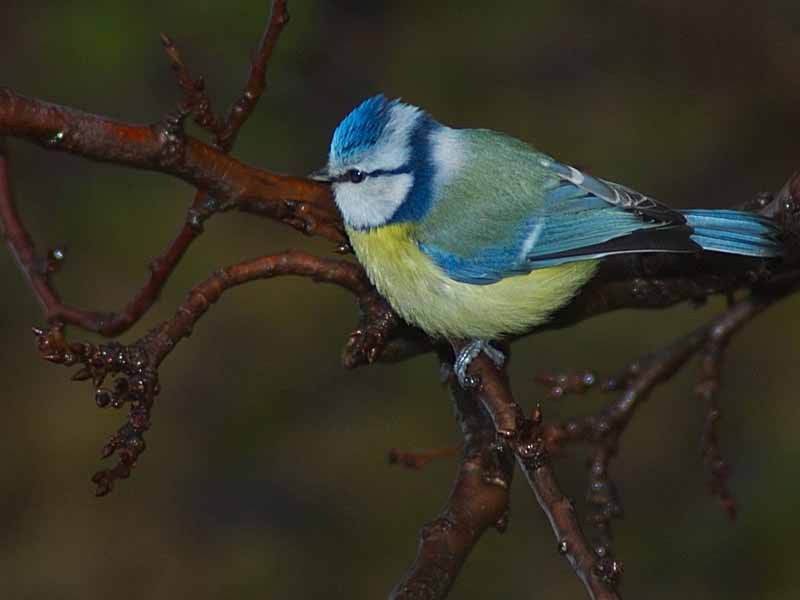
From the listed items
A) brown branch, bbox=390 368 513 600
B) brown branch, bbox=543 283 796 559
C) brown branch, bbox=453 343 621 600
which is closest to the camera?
brown branch, bbox=453 343 621 600

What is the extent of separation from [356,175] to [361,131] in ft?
0.31

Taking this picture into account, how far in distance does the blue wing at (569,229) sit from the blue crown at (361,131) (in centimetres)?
24

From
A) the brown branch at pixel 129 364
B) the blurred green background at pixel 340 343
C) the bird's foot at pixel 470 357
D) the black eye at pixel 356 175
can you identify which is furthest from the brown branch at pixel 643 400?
the blurred green background at pixel 340 343

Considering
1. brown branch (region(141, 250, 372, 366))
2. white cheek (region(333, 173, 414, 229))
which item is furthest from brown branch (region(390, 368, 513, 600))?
white cheek (region(333, 173, 414, 229))

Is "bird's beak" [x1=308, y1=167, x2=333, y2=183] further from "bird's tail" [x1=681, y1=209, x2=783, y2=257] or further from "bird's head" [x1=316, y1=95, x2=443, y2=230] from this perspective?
"bird's tail" [x1=681, y1=209, x2=783, y2=257]

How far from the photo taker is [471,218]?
Result: 2.47 m

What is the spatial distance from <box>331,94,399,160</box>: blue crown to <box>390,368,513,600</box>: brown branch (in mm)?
562

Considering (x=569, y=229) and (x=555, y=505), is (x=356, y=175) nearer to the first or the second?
(x=569, y=229)

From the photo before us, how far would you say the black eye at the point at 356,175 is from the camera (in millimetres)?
2455

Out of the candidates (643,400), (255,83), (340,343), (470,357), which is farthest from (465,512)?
(340,343)

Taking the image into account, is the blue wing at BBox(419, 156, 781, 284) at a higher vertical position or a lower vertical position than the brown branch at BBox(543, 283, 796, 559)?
higher

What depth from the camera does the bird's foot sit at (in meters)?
1.97

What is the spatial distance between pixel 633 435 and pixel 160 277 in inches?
108

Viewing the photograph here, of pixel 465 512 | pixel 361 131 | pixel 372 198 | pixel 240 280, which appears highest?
pixel 361 131
